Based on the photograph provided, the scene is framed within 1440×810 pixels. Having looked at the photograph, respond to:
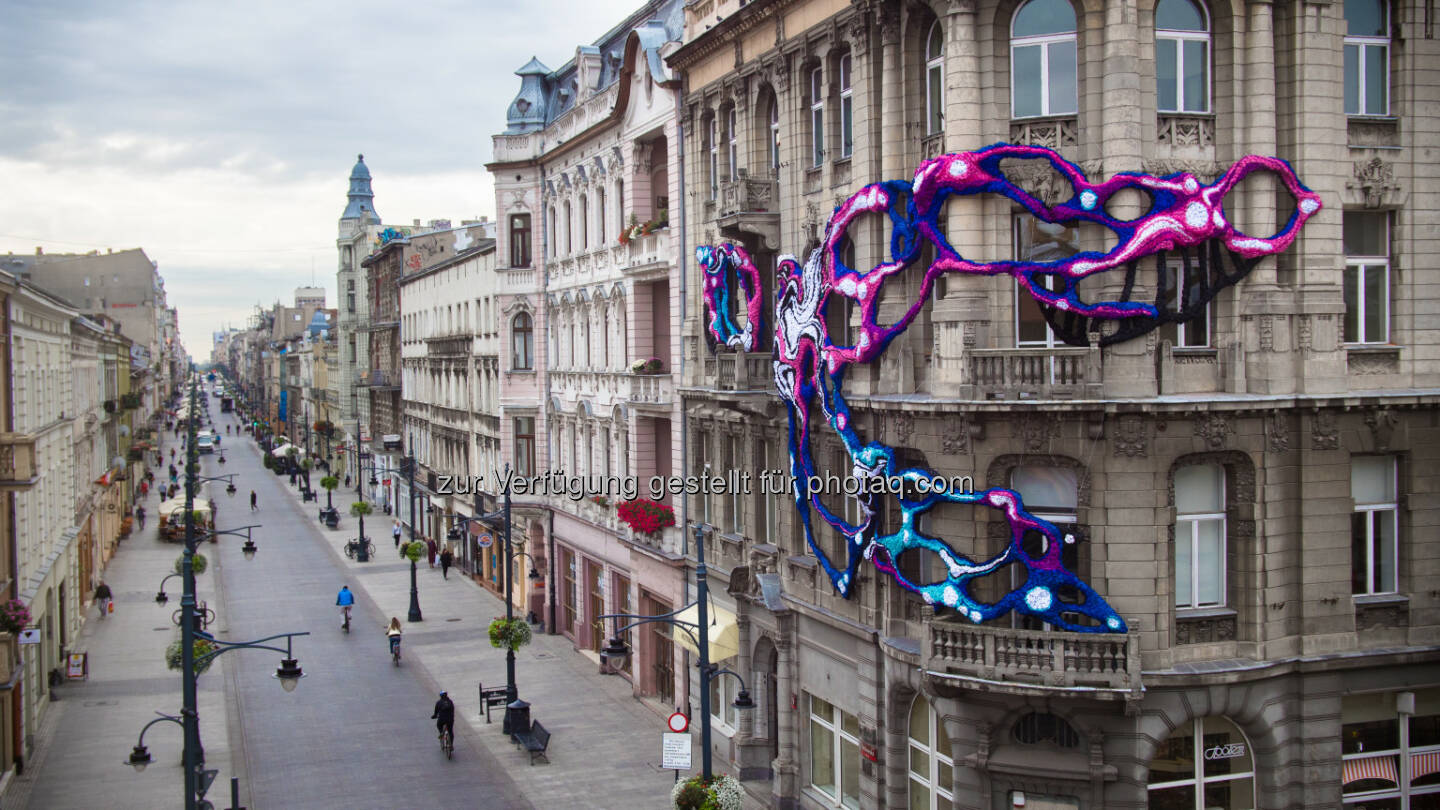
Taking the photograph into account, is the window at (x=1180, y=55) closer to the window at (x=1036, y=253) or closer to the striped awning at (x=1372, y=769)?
the window at (x=1036, y=253)

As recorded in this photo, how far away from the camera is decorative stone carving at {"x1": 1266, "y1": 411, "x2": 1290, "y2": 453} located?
19156 millimetres

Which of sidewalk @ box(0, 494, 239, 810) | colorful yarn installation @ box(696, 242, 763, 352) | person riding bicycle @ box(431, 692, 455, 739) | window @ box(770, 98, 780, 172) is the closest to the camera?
window @ box(770, 98, 780, 172)

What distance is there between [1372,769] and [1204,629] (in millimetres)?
3714

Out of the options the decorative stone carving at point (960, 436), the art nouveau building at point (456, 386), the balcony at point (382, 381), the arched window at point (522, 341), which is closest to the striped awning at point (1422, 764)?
the decorative stone carving at point (960, 436)

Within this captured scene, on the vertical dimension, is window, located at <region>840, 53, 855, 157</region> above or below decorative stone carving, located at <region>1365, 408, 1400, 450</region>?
above

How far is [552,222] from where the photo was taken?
4522 centimetres

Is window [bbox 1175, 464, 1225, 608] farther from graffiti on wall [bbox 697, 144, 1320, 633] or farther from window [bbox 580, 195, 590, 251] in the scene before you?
window [bbox 580, 195, 590, 251]

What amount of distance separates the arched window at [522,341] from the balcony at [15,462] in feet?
65.4

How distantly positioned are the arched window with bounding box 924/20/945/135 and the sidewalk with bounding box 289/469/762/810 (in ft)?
48.0

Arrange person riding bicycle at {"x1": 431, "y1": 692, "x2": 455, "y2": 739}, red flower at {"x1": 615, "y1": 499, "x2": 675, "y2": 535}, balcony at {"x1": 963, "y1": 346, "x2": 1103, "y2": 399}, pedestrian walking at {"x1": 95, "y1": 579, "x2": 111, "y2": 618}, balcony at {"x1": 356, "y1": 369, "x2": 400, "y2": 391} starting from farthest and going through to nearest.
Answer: balcony at {"x1": 356, "y1": 369, "x2": 400, "y2": 391}
pedestrian walking at {"x1": 95, "y1": 579, "x2": 111, "y2": 618}
red flower at {"x1": 615, "y1": 499, "x2": 675, "y2": 535}
person riding bicycle at {"x1": 431, "y1": 692, "x2": 455, "y2": 739}
balcony at {"x1": 963, "y1": 346, "x2": 1103, "y2": 399}

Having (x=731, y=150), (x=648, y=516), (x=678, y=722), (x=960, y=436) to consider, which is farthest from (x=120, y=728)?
(x=960, y=436)

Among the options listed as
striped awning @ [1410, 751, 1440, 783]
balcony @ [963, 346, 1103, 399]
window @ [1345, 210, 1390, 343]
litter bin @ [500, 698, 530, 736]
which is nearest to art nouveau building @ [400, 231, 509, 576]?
litter bin @ [500, 698, 530, 736]

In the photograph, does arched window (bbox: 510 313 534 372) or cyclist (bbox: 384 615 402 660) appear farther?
arched window (bbox: 510 313 534 372)

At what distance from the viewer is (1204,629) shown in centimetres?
1942
